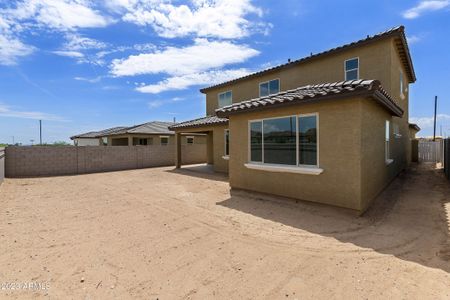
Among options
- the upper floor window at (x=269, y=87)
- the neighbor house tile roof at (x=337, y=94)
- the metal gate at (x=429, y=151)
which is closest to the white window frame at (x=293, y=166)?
the neighbor house tile roof at (x=337, y=94)

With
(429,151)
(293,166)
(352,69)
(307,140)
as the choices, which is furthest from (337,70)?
(429,151)

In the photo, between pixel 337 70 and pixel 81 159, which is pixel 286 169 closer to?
pixel 337 70

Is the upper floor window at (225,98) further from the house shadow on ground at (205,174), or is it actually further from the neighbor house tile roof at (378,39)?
the house shadow on ground at (205,174)

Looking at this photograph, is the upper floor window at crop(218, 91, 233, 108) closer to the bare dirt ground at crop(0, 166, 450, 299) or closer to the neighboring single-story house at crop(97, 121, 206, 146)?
the neighboring single-story house at crop(97, 121, 206, 146)

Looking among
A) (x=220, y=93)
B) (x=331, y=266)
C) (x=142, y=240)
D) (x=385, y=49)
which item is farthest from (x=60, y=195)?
(x=385, y=49)

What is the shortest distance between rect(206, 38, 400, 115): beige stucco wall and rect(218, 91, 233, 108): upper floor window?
Answer: 1.24m

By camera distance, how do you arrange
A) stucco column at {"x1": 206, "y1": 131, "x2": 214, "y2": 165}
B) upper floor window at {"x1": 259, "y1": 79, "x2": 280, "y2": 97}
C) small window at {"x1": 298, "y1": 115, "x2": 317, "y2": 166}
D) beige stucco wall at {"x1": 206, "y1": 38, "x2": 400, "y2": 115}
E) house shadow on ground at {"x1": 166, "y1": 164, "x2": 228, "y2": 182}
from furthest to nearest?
stucco column at {"x1": 206, "y1": 131, "x2": 214, "y2": 165}, upper floor window at {"x1": 259, "y1": 79, "x2": 280, "y2": 97}, house shadow on ground at {"x1": 166, "y1": 164, "x2": 228, "y2": 182}, beige stucco wall at {"x1": 206, "y1": 38, "x2": 400, "y2": 115}, small window at {"x1": 298, "y1": 115, "x2": 317, "y2": 166}

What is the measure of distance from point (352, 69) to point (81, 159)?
17415 millimetres

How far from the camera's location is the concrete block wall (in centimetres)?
1419

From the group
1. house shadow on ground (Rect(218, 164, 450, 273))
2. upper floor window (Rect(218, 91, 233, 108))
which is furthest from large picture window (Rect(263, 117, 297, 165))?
upper floor window (Rect(218, 91, 233, 108))

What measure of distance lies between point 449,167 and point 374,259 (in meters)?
10.2

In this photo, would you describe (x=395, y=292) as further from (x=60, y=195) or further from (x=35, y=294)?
(x=60, y=195)

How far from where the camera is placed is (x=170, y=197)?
28.6ft

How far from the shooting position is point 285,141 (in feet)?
24.6
